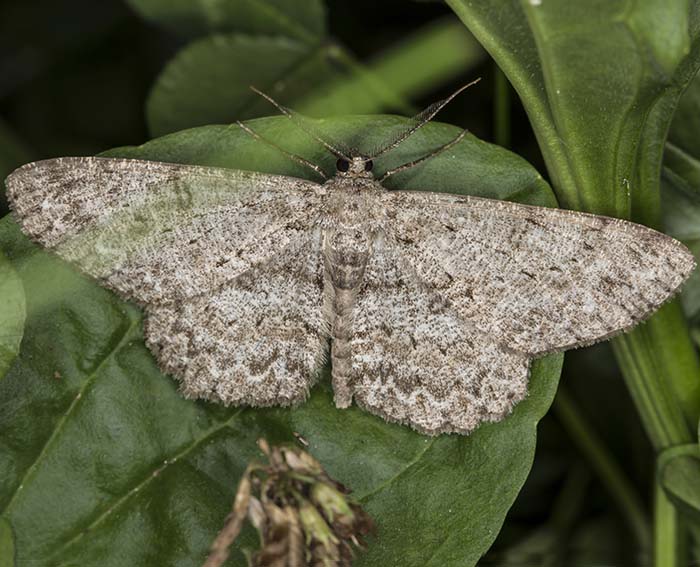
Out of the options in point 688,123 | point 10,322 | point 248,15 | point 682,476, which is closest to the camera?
point 10,322

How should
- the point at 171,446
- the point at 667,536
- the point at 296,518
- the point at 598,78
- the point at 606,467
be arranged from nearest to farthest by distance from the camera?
the point at 296,518, the point at 598,78, the point at 171,446, the point at 667,536, the point at 606,467

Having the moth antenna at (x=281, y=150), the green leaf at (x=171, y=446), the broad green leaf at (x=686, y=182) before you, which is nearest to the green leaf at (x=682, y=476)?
the broad green leaf at (x=686, y=182)

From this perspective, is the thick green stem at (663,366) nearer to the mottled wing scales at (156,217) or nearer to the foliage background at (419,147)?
the foliage background at (419,147)

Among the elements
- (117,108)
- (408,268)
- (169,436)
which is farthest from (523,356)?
(117,108)

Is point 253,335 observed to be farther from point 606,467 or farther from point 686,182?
point 606,467

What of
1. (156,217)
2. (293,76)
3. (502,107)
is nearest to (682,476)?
(502,107)

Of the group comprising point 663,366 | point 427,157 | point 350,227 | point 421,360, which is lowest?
point 663,366

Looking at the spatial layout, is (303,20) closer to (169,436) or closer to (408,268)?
(408,268)
